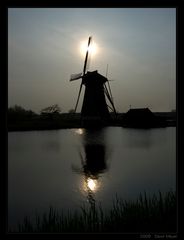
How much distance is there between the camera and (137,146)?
11078 mm

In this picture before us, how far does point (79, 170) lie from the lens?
9.13 metres

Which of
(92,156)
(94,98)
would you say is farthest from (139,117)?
(94,98)

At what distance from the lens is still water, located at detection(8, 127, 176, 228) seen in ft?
17.6

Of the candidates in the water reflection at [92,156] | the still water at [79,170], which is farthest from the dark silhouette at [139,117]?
the water reflection at [92,156]

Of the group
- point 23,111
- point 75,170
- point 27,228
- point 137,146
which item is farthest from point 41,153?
point 27,228

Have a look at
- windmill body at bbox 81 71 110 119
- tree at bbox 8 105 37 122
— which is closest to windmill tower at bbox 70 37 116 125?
windmill body at bbox 81 71 110 119

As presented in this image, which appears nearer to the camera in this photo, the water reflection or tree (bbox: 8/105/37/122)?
tree (bbox: 8/105/37/122)

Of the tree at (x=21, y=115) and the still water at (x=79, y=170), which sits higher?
the tree at (x=21, y=115)

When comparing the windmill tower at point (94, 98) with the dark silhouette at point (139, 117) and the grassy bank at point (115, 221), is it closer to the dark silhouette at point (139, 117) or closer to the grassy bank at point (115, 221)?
the dark silhouette at point (139, 117)

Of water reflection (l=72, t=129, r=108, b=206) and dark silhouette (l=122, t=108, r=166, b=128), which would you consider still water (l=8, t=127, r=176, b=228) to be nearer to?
water reflection (l=72, t=129, r=108, b=206)

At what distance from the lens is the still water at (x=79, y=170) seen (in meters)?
5.38

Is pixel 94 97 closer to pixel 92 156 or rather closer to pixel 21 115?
pixel 92 156
